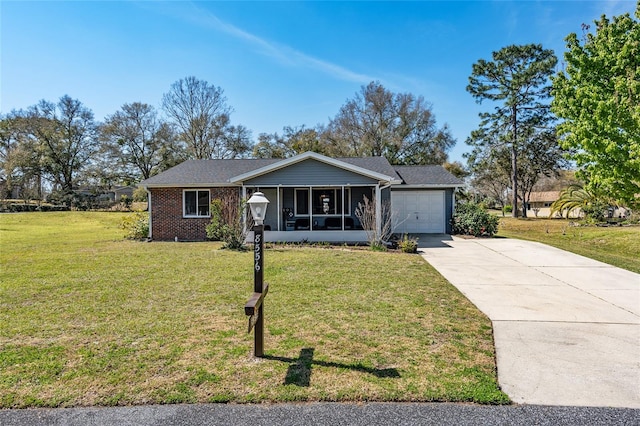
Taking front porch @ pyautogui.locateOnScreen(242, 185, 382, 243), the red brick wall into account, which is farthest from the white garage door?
the red brick wall

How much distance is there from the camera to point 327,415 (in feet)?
9.16

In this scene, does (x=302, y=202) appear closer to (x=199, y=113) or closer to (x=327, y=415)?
(x=327, y=415)

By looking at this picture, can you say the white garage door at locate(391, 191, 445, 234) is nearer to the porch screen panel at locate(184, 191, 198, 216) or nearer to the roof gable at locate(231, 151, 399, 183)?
the roof gable at locate(231, 151, 399, 183)

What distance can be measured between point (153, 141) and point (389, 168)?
91.4ft

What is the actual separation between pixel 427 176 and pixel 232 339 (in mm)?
15736

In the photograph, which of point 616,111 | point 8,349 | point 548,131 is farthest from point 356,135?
point 8,349

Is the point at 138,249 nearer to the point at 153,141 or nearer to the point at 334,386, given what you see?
the point at 334,386

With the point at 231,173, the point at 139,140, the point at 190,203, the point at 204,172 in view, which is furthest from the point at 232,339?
the point at 139,140

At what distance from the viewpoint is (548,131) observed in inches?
1220

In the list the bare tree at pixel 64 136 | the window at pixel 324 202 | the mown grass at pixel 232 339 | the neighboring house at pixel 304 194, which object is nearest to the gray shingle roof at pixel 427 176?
the neighboring house at pixel 304 194

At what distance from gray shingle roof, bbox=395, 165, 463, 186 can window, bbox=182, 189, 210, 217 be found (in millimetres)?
9366

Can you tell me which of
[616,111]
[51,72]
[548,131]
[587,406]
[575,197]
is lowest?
[587,406]

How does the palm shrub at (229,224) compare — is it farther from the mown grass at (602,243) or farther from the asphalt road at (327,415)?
the mown grass at (602,243)

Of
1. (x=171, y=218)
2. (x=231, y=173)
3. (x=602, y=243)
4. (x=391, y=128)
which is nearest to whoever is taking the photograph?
(x=602, y=243)
